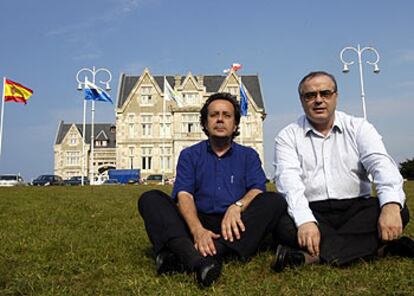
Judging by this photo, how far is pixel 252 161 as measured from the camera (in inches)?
131

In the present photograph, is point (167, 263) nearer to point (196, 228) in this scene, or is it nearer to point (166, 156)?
point (196, 228)

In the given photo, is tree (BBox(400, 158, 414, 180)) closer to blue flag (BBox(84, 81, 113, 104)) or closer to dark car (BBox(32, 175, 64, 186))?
blue flag (BBox(84, 81, 113, 104))

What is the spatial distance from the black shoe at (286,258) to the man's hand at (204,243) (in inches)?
16.4

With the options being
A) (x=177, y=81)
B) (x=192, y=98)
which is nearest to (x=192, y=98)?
(x=192, y=98)

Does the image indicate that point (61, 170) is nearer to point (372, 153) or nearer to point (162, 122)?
point (162, 122)

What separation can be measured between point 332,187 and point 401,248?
25.3 inches

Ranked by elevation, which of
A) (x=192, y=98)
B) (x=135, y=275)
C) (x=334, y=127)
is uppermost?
(x=192, y=98)

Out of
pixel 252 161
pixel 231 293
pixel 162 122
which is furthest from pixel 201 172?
pixel 162 122

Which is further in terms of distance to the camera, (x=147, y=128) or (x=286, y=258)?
(x=147, y=128)

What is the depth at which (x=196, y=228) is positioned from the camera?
9.21 ft

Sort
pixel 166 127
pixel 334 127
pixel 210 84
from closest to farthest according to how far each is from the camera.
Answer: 1. pixel 334 127
2. pixel 166 127
3. pixel 210 84

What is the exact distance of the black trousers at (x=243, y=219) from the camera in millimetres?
2877

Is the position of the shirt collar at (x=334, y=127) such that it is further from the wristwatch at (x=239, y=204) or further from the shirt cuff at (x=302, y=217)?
the wristwatch at (x=239, y=204)

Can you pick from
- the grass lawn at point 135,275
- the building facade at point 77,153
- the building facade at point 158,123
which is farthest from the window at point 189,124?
the grass lawn at point 135,275
